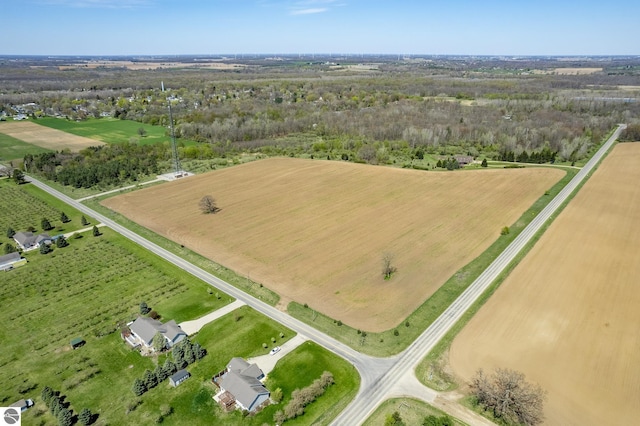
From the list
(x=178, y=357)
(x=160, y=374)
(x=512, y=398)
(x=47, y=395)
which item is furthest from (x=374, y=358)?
(x=47, y=395)

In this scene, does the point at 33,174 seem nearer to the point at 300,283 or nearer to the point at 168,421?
the point at 300,283

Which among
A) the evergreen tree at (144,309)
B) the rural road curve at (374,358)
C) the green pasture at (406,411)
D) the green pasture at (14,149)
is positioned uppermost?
the green pasture at (14,149)

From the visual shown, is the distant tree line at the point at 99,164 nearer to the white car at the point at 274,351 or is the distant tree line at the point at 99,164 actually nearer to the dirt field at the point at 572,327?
the white car at the point at 274,351

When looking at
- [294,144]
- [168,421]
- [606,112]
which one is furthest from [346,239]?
[606,112]

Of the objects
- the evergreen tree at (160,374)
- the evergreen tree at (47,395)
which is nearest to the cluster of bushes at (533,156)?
the evergreen tree at (160,374)

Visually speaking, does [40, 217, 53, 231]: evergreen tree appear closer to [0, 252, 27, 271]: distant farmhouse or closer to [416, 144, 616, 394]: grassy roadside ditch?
[0, 252, 27, 271]: distant farmhouse

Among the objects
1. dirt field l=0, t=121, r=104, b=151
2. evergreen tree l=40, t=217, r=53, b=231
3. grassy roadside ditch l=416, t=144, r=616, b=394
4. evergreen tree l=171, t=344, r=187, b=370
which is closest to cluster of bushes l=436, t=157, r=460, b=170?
grassy roadside ditch l=416, t=144, r=616, b=394

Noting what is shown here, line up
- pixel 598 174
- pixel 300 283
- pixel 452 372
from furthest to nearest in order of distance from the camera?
pixel 598 174
pixel 300 283
pixel 452 372
